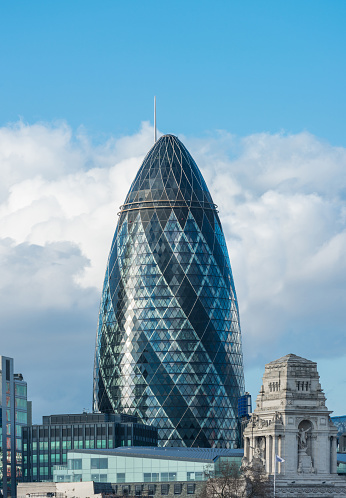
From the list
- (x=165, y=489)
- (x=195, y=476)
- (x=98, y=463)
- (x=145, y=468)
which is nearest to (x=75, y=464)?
(x=98, y=463)

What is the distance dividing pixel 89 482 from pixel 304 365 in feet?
102

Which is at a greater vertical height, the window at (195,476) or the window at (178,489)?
the window at (195,476)

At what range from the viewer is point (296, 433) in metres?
165

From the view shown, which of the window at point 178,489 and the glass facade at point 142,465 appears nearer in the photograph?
the window at point 178,489

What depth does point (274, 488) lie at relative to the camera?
158750mm

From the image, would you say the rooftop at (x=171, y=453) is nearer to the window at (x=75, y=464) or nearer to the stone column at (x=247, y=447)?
the window at (x=75, y=464)

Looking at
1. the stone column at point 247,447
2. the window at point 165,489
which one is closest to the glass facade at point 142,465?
the window at point 165,489

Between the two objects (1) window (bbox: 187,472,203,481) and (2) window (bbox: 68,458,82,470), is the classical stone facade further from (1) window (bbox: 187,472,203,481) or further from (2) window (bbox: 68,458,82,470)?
(2) window (bbox: 68,458,82,470)

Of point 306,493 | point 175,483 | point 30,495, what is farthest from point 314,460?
point 30,495

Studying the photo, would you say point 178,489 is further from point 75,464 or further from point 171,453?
point 75,464

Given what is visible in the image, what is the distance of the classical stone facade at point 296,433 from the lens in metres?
164

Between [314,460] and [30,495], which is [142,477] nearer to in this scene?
[30,495]

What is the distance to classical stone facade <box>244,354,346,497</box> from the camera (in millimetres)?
164375

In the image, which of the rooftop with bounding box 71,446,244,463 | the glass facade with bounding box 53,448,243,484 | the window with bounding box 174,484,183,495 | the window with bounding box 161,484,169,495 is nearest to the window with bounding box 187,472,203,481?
the glass facade with bounding box 53,448,243,484
